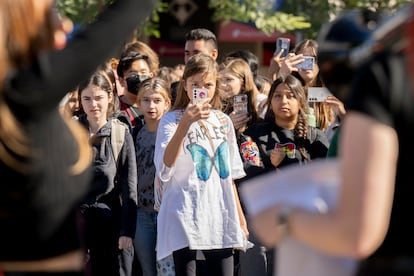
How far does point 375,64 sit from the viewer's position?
258cm

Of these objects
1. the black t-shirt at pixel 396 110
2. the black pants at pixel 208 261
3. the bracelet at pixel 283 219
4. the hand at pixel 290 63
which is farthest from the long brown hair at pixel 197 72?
the black t-shirt at pixel 396 110

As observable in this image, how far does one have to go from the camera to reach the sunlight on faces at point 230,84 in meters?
7.59

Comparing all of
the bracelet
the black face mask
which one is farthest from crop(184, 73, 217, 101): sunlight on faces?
the bracelet

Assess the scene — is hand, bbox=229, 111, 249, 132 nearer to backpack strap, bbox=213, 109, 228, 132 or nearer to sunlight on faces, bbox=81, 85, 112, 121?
backpack strap, bbox=213, 109, 228, 132

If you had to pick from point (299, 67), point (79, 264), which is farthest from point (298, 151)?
point (79, 264)

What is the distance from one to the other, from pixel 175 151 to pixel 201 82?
0.63 meters

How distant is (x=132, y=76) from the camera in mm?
8148

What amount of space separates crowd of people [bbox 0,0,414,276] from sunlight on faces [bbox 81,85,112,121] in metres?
0.01

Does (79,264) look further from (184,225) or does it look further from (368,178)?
(184,225)

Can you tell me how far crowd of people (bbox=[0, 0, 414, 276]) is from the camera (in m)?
2.57

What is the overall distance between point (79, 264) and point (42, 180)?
1.01 feet

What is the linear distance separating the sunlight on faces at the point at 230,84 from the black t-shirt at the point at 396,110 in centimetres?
495

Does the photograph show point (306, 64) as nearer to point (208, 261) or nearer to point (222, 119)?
point (222, 119)

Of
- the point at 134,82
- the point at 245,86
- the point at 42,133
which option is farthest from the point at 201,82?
the point at 42,133
